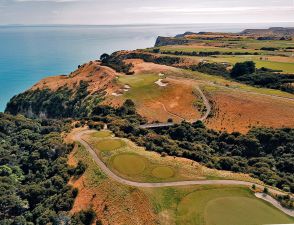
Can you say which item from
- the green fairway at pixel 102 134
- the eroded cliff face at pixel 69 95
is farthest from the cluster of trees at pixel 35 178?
the eroded cliff face at pixel 69 95

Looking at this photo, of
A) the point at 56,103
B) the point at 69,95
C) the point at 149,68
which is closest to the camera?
the point at 56,103

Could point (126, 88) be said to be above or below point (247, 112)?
above

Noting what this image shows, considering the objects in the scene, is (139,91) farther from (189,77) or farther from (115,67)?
(115,67)

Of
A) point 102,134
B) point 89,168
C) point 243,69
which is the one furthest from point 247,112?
point 89,168

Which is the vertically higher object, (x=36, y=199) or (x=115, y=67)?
(x=115, y=67)

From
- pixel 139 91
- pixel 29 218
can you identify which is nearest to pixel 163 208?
pixel 29 218

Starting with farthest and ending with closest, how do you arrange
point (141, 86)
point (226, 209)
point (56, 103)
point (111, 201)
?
point (56, 103)
point (141, 86)
point (111, 201)
point (226, 209)

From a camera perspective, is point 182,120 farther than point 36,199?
Yes

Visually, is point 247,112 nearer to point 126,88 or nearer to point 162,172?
point 126,88

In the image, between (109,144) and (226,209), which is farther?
(109,144)
